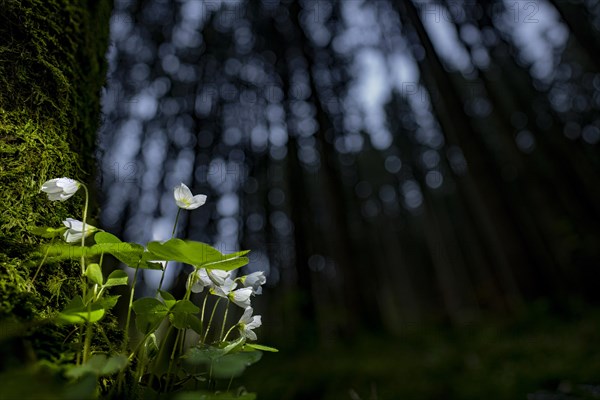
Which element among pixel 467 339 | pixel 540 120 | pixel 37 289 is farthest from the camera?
pixel 540 120

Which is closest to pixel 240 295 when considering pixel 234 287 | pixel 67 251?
pixel 234 287

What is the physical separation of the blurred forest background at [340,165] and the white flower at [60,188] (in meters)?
2.67

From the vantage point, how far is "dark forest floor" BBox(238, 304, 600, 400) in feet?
9.60

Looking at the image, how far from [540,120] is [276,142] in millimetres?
8168

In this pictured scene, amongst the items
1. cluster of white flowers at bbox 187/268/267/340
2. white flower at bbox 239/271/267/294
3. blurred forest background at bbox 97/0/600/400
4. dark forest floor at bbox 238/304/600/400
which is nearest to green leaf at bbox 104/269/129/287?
cluster of white flowers at bbox 187/268/267/340

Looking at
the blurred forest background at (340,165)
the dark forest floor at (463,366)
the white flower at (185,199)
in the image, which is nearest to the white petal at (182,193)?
the white flower at (185,199)

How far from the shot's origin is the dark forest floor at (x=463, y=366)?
9.60ft

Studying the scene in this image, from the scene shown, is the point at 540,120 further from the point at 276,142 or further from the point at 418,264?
the point at 418,264

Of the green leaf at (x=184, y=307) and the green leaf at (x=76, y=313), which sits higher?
the green leaf at (x=76, y=313)

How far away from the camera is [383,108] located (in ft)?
58.3

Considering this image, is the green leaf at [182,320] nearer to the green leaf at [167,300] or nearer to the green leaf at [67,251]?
the green leaf at [167,300]

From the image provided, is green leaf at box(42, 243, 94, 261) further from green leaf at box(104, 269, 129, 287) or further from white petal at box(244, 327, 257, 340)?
white petal at box(244, 327, 257, 340)

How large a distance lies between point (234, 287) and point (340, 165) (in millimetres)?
9949

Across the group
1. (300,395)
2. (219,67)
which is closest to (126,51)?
(219,67)
